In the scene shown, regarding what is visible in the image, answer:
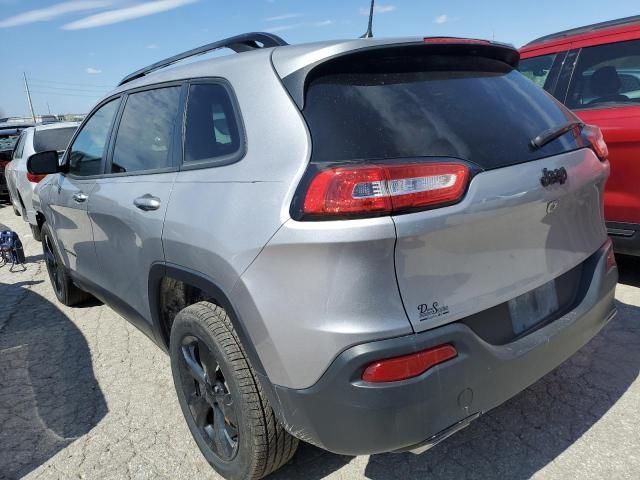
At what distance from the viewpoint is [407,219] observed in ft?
5.49

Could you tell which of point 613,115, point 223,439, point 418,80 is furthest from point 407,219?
point 613,115

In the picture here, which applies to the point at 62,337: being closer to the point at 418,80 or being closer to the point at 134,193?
the point at 134,193

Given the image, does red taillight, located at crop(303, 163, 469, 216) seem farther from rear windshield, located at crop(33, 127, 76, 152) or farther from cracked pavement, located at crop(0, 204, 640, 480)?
rear windshield, located at crop(33, 127, 76, 152)

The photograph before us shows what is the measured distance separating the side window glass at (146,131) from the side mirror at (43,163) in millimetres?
907

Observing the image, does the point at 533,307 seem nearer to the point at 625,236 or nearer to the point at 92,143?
the point at 625,236

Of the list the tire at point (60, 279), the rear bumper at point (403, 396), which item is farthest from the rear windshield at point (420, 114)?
the tire at point (60, 279)

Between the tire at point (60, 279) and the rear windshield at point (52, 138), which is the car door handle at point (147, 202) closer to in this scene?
the tire at point (60, 279)

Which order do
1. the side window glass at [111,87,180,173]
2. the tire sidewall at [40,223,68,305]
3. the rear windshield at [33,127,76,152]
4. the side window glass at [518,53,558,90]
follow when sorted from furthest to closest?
the rear windshield at [33,127,76,152] → the tire sidewall at [40,223,68,305] → the side window glass at [518,53,558,90] → the side window glass at [111,87,180,173]

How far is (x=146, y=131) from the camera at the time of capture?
9.38ft

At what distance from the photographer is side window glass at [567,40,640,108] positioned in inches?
153

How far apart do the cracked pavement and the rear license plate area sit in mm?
680

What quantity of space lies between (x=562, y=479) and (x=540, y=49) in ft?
11.4

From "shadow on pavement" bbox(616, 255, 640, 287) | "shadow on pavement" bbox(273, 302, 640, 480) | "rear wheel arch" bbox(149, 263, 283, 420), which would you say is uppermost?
"rear wheel arch" bbox(149, 263, 283, 420)

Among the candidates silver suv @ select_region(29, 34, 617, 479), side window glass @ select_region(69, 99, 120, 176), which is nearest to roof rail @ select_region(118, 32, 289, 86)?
silver suv @ select_region(29, 34, 617, 479)
